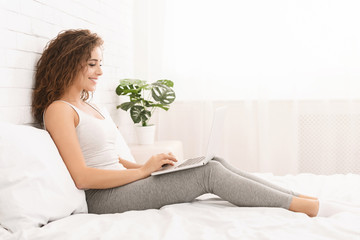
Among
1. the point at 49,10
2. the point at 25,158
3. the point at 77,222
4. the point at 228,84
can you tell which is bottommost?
the point at 77,222

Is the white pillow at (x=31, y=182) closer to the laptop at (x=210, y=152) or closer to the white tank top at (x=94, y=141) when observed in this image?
the white tank top at (x=94, y=141)

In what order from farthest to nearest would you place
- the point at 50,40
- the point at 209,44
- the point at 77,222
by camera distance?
the point at 209,44 < the point at 50,40 < the point at 77,222

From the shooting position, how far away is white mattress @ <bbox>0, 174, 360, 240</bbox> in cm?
132

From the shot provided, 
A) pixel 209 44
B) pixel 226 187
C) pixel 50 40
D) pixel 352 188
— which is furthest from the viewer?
pixel 209 44

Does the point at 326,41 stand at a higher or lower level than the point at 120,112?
higher

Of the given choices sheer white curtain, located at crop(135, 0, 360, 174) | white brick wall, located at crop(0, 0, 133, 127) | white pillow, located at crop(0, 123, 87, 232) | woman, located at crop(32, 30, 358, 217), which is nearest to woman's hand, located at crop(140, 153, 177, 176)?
woman, located at crop(32, 30, 358, 217)

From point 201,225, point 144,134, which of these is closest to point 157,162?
point 201,225

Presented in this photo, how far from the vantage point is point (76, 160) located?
1730 mm

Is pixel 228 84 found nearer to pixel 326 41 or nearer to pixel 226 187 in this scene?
pixel 326 41

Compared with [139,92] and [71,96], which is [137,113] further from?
[71,96]

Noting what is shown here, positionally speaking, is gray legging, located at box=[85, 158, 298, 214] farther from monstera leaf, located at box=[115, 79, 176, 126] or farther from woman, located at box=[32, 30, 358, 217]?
monstera leaf, located at box=[115, 79, 176, 126]

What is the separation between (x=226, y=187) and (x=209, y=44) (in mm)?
2178

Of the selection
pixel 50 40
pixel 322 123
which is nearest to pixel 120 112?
pixel 50 40

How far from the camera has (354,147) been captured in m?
3.51
